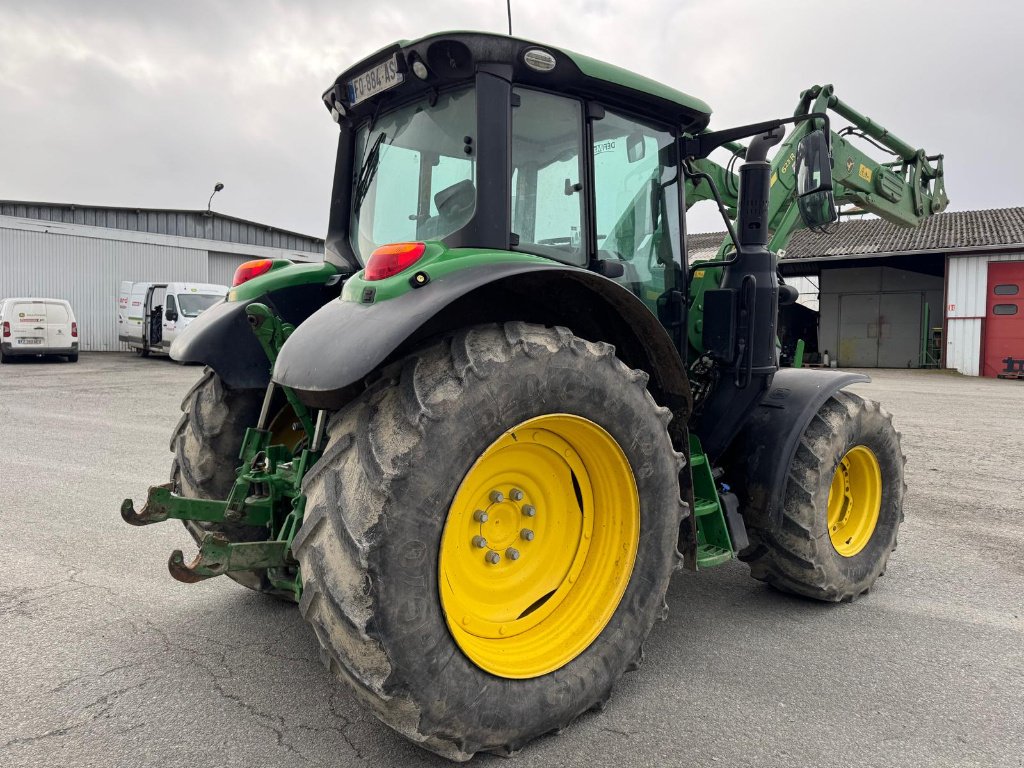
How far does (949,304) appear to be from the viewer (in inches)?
882

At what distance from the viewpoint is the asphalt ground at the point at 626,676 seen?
2.34m

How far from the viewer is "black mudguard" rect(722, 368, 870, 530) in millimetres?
3336

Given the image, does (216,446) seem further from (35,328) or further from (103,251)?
(103,251)

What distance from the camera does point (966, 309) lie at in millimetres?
22109

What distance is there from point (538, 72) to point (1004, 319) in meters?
23.5

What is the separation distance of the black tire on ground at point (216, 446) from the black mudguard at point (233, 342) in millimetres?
137

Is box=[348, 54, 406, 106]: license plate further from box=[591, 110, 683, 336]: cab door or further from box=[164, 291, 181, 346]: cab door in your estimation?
box=[164, 291, 181, 346]: cab door

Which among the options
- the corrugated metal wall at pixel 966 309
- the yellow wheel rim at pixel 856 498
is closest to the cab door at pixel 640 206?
the yellow wheel rim at pixel 856 498

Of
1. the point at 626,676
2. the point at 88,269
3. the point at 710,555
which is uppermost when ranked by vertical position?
the point at 88,269

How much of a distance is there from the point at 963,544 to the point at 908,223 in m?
2.75

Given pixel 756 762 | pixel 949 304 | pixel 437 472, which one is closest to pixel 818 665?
pixel 756 762

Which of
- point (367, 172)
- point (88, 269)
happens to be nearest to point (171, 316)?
point (88, 269)

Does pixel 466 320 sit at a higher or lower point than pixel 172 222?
lower

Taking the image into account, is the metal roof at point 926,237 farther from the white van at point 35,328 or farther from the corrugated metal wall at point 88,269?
the corrugated metal wall at point 88,269
